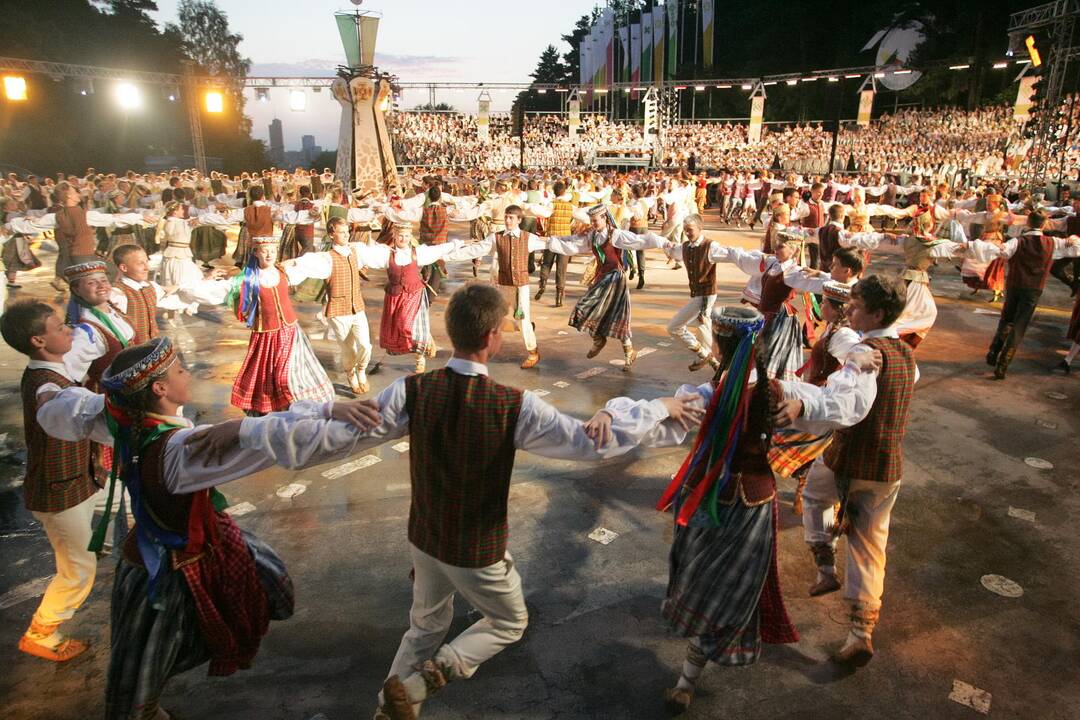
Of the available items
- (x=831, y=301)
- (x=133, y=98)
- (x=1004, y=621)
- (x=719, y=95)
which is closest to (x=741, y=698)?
(x=1004, y=621)

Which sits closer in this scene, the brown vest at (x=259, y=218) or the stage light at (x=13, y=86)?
the brown vest at (x=259, y=218)

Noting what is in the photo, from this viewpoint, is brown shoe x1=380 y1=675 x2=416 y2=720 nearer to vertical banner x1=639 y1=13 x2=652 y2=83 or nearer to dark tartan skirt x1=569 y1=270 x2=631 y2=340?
dark tartan skirt x1=569 y1=270 x2=631 y2=340

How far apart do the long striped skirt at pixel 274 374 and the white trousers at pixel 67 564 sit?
74.2 inches

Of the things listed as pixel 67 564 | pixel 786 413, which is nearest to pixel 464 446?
pixel 786 413

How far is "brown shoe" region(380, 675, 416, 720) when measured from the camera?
7.48 feet

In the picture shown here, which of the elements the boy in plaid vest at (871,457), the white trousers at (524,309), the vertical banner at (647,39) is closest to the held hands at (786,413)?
the boy in plaid vest at (871,457)

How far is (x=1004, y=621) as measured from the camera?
3189 millimetres

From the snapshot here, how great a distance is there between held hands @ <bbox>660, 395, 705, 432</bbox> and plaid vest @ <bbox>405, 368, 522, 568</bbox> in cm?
51

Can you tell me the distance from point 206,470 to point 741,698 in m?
2.20

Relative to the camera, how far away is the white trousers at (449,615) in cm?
227

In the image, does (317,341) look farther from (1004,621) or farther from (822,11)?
(822,11)

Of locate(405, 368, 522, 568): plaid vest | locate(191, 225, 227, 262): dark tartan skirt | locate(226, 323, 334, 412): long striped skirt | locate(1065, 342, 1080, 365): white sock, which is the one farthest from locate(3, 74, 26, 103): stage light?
locate(1065, 342, 1080, 365): white sock

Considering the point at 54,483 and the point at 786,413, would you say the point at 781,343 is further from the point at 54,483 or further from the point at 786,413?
the point at 54,483

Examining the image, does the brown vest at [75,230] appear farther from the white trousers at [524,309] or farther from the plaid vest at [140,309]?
the white trousers at [524,309]
